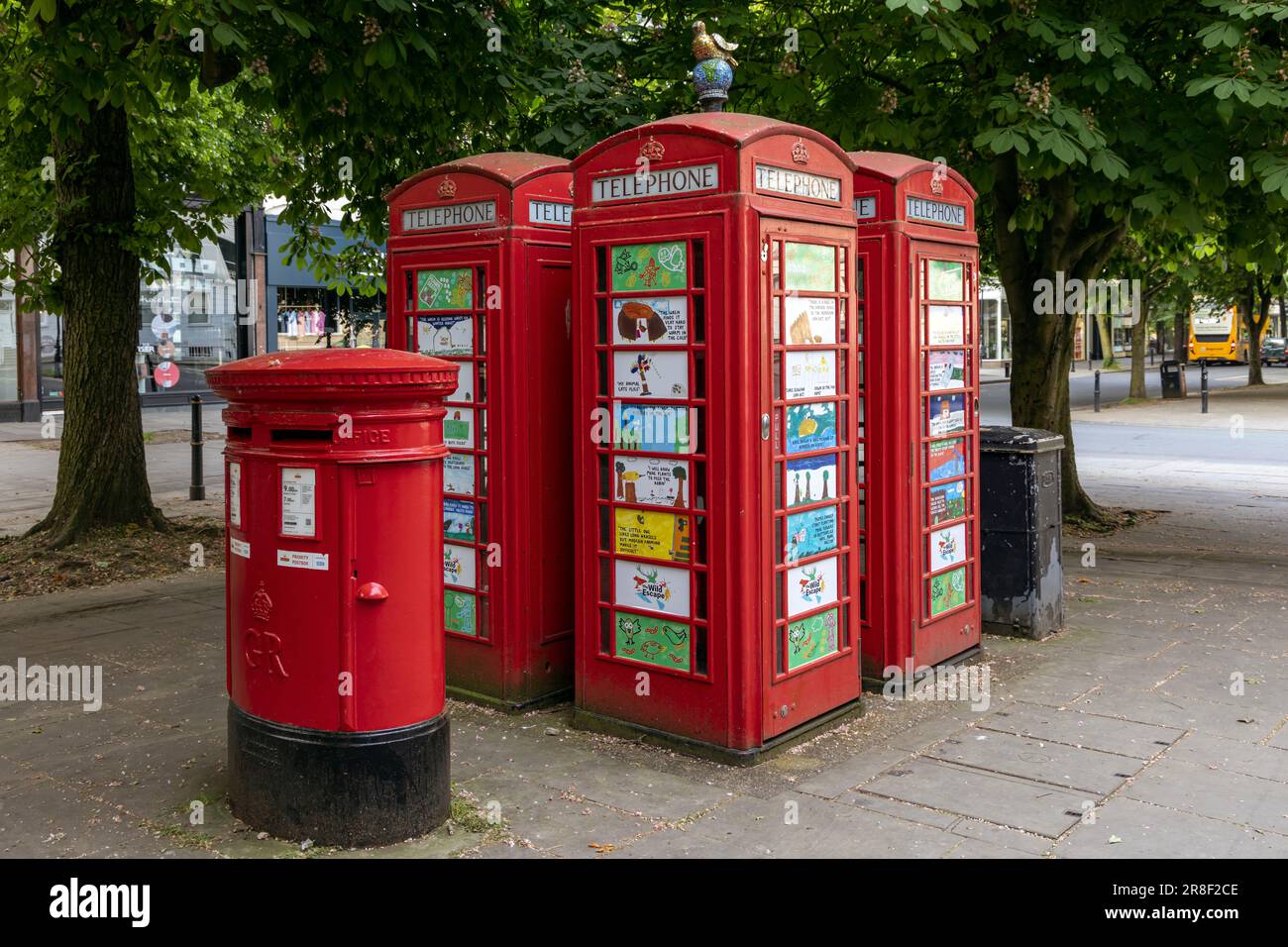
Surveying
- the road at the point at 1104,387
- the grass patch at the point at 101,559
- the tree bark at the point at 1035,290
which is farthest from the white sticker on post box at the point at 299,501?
the road at the point at 1104,387

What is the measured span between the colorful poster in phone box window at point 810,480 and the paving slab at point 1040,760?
1256 millimetres

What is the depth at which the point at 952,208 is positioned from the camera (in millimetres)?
6973

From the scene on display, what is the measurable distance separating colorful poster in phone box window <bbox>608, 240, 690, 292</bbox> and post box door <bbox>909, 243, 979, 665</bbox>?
170cm

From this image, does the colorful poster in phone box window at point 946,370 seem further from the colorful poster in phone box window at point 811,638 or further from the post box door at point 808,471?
the colorful poster in phone box window at point 811,638

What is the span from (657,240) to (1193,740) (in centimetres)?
334

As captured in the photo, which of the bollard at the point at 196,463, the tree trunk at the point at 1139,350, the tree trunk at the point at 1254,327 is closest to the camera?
the bollard at the point at 196,463

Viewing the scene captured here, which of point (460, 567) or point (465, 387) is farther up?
point (465, 387)

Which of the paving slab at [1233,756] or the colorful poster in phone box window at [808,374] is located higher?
the colorful poster in phone box window at [808,374]

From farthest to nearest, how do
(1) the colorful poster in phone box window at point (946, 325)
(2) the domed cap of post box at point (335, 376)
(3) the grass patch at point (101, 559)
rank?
1. (3) the grass patch at point (101, 559)
2. (1) the colorful poster in phone box window at point (946, 325)
3. (2) the domed cap of post box at point (335, 376)

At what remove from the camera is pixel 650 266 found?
17.9 ft

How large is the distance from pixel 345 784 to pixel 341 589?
0.71 metres

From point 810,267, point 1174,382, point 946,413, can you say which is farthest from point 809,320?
point 1174,382

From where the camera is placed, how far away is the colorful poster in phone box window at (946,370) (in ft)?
22.3

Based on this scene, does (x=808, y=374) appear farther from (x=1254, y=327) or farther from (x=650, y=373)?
(x=1254, y=327)
